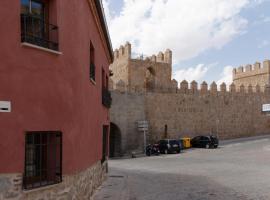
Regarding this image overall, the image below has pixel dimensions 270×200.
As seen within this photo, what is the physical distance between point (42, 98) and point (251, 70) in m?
44.5

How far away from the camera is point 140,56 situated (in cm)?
3881

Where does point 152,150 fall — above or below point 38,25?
below

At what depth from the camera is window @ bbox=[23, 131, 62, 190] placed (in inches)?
276

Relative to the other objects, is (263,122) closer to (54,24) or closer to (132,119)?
(132,119)

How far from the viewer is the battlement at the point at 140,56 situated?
123 ft

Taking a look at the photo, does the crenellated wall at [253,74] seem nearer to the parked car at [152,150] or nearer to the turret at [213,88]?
the turret at [213,88]

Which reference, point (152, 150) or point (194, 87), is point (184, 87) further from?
point (152, 150)

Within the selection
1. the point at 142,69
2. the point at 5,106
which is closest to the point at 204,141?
the point at 142,69

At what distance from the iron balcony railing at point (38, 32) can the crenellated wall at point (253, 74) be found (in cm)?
4187

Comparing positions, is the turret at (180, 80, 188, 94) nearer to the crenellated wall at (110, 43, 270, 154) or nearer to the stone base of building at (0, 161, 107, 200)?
the crenellated wall at (110, 43, 270, 154)

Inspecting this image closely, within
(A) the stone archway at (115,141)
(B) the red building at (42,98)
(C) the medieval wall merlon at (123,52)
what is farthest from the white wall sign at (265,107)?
(B) the red building at (42,98)

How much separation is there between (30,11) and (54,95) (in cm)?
168

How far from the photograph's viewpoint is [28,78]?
659cm

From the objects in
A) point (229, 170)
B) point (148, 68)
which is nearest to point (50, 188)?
point (229, 170)
